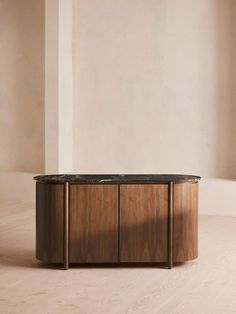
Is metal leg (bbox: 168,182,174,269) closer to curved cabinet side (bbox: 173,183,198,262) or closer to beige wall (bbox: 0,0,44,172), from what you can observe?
curved cabinet side (bbox: 173,183,198,262)

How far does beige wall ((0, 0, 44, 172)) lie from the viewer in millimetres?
10008

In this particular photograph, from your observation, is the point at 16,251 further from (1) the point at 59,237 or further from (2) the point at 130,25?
(2) the point at 130,25

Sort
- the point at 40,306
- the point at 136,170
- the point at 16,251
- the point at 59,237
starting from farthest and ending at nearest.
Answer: the point at 136,170 → the point at 16,251 → the point at 59,237 → the point at 40,306

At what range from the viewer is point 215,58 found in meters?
8.74

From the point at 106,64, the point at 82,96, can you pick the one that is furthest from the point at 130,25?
the point at 82,96

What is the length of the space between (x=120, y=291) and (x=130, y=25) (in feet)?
17.9

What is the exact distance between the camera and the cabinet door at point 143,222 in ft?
17.3

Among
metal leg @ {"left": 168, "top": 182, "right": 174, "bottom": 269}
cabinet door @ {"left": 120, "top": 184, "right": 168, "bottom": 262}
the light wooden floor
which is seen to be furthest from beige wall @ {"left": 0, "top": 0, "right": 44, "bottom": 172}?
metal leg @ {"left": 168, "top": 182, "right": 174, "bottom": 269}

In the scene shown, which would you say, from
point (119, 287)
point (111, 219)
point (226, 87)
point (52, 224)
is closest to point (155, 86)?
point (226, 87)

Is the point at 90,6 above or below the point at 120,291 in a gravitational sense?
above

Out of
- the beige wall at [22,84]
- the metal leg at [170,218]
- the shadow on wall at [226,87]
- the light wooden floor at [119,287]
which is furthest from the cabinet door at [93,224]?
the beige wall at [22,84]

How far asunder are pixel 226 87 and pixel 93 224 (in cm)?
414

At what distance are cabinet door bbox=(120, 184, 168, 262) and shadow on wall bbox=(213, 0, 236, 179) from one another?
3.64 m

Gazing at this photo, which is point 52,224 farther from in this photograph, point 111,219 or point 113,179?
point 113,179
